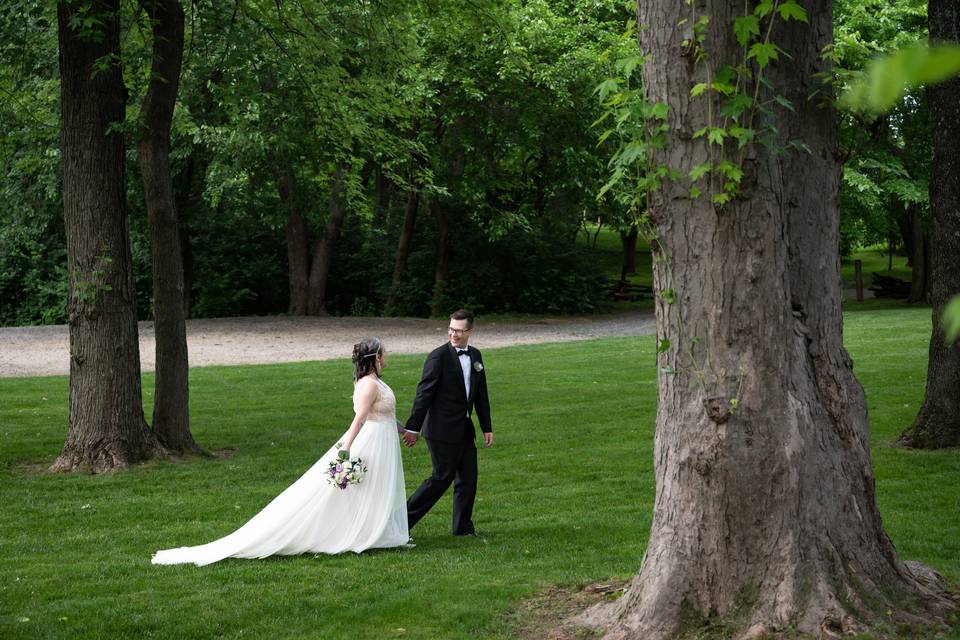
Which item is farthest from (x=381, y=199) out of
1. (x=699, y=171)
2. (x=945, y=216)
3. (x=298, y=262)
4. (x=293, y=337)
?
(x=699, y=171)

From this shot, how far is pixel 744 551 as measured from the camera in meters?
5.73

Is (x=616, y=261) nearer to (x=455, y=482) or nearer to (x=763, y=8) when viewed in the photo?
(x=455, y=482)

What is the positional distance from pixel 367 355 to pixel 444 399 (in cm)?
75

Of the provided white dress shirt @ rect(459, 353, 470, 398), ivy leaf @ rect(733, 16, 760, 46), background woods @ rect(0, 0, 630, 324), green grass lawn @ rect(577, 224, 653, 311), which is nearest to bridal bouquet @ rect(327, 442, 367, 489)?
white dress shirt @ rect(459, 353, 470, 398)

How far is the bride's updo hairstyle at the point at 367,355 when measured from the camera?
9.18m

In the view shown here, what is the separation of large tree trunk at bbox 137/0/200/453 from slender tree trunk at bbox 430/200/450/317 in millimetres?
21725

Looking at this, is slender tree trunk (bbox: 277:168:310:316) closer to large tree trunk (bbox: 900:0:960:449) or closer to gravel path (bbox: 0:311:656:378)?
gravel path (bbox: 0:311:656:378)

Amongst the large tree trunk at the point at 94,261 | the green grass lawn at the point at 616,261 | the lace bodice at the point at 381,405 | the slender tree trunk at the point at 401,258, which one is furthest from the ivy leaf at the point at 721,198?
the green grass lawn at the point at 616,261

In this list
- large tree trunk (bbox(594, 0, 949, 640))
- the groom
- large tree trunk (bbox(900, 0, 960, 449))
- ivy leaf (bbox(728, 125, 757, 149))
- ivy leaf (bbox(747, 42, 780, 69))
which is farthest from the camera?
large tree trunk (bbox(900, 0, 960, 449))

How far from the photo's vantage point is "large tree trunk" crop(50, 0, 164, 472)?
530 inches

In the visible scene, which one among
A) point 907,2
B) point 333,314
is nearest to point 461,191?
point 333,314

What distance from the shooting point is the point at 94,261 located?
1345cm

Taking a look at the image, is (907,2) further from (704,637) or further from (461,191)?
(704,637)

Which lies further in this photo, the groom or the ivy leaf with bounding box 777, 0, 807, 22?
the groom
